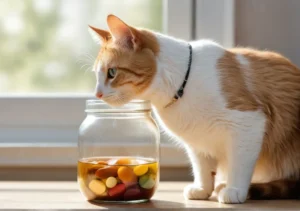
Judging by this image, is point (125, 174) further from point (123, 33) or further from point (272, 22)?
point (272, 22)

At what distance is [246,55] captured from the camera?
142cm

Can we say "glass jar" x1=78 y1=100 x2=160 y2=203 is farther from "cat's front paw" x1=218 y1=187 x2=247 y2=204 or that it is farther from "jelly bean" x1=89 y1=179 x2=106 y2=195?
"cat's front paw" x1=218 y1=187 x2=247 y2=204

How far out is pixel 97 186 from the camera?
4.20 feet

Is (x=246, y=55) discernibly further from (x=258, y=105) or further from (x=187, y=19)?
(x=187, y=19)

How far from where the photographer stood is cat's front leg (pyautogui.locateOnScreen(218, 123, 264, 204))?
4.24 ft

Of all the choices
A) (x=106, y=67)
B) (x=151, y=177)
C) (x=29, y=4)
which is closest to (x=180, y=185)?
(x=151, y=177)

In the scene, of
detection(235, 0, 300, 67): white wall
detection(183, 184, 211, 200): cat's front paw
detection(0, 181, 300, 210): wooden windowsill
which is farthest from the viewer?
detection(235, 0, 300, 67): white wall

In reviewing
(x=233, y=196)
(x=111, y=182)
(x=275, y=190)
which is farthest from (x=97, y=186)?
(x=275, y=190)

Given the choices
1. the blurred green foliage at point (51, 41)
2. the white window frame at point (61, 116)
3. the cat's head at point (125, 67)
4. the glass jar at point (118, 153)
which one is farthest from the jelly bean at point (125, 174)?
the blurred green foliage at point (51, 41)

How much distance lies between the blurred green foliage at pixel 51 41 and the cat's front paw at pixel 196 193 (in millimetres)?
579

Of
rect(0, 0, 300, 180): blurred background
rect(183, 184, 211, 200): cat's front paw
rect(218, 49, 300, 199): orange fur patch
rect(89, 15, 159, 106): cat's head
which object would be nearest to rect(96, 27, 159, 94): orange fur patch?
rect(89, 15, 159, 106): cat's head

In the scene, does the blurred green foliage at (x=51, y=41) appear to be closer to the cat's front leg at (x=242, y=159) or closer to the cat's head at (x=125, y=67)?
the cat's head at (x=125, y=67)

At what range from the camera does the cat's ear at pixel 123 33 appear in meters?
1.27

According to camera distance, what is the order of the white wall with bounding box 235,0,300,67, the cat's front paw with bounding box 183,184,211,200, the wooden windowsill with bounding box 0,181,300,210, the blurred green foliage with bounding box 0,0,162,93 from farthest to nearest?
the blurred green foliage with bounding box 0,0,162,93 → the white wall with bounding box 235,0,300,67 → the cat's front paw with bounding box 183,184,211,200 → the wooden windowsill with bounding box 0,181,300,210
